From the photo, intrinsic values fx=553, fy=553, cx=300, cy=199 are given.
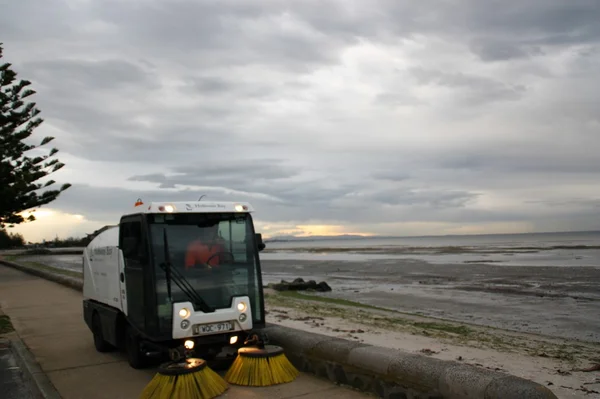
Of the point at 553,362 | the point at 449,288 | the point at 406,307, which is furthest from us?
the point at 449,288

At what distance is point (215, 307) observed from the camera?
6.23 metres

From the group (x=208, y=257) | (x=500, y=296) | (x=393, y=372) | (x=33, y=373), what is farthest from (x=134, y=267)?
(x=500, y=296)

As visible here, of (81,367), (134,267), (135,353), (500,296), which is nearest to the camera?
(134,267)

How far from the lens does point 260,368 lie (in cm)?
608

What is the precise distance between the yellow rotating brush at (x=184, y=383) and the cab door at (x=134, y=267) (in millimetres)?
911

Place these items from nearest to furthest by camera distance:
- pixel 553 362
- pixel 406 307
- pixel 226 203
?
pixel 226 203 → pixel 553 362 → pixel 406 307

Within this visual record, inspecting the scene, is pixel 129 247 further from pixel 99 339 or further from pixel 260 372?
pixel 99 339

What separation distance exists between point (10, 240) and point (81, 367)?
115 meters

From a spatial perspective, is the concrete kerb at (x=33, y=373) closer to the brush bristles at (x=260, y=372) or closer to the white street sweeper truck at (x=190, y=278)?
the white street sweeper truck at (x=190, y=278)

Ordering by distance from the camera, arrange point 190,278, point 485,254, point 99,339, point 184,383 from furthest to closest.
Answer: point 485,254 → point 99,339 → point 190,278 → point 184,383

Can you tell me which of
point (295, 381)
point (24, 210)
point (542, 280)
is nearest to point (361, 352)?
point (295, 381)

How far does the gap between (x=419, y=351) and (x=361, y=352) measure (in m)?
3.74

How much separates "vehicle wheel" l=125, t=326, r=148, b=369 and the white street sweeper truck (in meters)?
0.01

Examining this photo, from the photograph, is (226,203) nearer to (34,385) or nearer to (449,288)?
(34,385)
